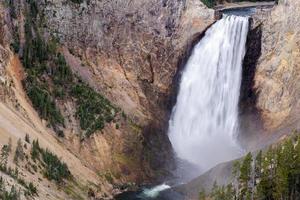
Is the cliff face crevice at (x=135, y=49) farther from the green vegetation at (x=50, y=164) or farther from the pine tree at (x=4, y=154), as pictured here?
the pine tree at (x=4, y=154)

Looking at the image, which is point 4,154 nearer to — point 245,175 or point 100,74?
point 245,175

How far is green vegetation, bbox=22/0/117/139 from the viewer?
9569cm

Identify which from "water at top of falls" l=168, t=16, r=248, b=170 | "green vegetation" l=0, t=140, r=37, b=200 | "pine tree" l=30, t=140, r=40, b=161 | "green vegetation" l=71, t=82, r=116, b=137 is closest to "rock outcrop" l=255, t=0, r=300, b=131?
"water at top of falls" l=168, t=16, r=248, b=170

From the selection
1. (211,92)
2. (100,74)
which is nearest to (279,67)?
(211,92)

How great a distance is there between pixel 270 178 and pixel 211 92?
3706cm

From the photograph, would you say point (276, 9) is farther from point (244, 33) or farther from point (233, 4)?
point (233, 4)

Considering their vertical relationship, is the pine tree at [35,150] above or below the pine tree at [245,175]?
above

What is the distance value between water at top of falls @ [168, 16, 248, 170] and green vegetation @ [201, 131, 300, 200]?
28403 mm

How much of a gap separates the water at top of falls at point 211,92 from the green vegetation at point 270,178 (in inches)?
1118

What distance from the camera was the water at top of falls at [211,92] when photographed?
110 m

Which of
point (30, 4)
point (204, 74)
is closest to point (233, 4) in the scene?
point (204, 74)

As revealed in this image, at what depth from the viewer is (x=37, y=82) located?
3826 inches

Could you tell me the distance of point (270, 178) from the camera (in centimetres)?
7806

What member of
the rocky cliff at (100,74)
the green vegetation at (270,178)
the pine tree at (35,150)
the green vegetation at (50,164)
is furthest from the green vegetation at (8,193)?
the green vegetation at (270,178)
